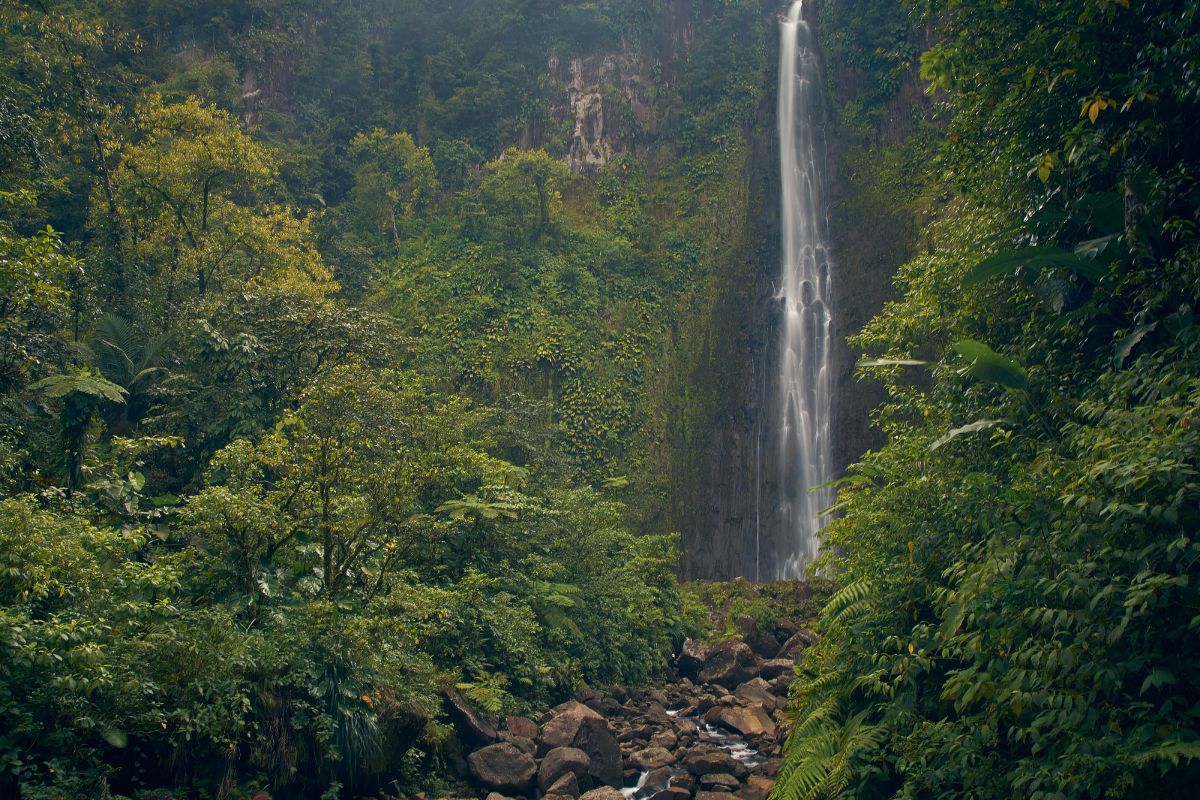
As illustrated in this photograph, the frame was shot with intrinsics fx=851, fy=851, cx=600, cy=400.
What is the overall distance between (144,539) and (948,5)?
972cm

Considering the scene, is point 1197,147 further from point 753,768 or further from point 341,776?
point 341,776

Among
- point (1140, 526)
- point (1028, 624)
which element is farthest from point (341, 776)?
point (1140, 526)

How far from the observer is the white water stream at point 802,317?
76.0ft

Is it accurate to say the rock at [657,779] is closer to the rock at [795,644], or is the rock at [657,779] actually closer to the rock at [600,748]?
the rock at [600,748]

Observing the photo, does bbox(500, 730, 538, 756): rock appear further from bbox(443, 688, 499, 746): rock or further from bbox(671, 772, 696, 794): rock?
bbox(671, 772, 696, 794): rock

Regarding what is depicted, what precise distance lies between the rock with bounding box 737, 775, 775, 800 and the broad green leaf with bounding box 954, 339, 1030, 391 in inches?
209

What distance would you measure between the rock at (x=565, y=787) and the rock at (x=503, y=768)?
0.32m

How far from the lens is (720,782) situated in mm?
9969

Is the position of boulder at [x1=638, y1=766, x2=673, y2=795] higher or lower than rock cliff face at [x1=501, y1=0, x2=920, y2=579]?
lower

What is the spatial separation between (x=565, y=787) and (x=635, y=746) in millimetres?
2074

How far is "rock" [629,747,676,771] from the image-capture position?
10836mm

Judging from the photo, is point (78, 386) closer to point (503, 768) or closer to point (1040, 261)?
point (503, 768)

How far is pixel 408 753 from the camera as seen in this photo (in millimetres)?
9094

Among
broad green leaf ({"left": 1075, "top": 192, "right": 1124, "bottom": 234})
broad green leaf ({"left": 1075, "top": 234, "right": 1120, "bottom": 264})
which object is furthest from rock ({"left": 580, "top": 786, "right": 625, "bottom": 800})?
broad green leaf ({"left": 1075, "top": 192, "right": 1124, "bottom": 234})
